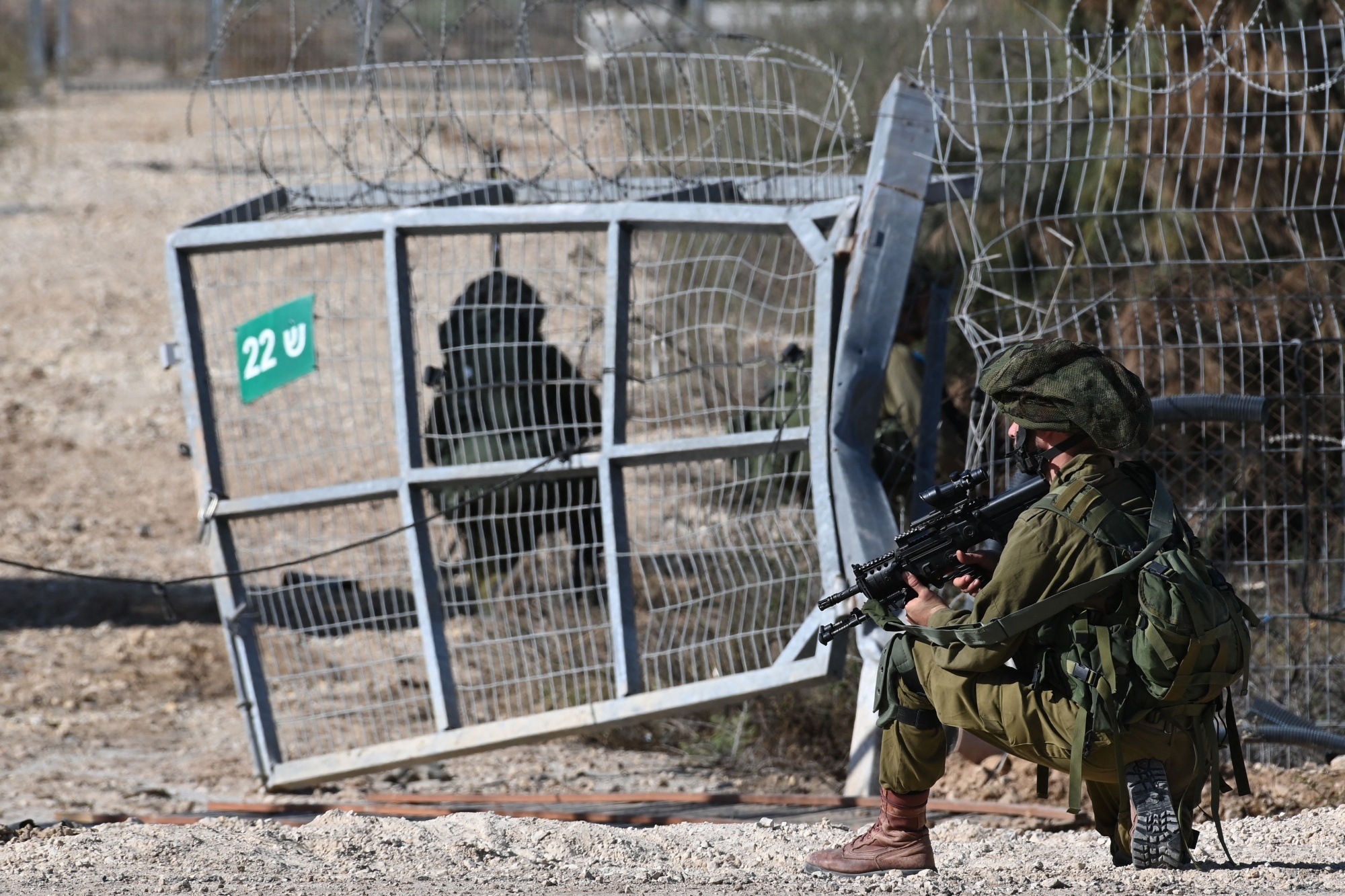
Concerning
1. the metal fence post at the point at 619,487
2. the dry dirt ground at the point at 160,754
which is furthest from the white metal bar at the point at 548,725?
the dry dirt ground at the point at 160,754

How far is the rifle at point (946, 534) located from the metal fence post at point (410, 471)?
82.2 inches

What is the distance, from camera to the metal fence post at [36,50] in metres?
16.7

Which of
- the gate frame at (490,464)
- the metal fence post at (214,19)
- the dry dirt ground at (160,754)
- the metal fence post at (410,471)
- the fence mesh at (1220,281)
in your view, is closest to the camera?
the dry dirt ground at (160,754)

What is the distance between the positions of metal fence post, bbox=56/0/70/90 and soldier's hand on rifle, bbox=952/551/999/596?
16347mm

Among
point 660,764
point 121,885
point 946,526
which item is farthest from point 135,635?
point 946,526

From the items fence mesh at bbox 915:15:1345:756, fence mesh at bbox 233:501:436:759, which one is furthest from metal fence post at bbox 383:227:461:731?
fence mesh at bbox 915:15:1345:756

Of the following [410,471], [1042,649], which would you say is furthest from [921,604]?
[410,471]

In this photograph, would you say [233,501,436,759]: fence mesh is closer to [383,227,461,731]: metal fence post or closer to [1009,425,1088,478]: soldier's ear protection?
[383,227,461,731]: metal fence post

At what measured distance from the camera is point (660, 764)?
5922mm

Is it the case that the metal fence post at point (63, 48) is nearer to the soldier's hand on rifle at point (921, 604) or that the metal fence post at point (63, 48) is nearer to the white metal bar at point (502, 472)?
the white metal bar at point (502, 472)

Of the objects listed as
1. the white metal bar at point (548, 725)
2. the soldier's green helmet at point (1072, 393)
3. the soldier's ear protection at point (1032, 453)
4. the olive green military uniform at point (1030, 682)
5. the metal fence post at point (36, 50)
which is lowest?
the white metal bar at point (548, 725)

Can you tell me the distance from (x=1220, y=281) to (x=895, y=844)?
2.98 m

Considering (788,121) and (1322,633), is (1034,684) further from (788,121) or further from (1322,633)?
(788,121)

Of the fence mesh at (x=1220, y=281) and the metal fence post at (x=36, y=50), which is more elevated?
the metal fence post at (x=36, y=50)
